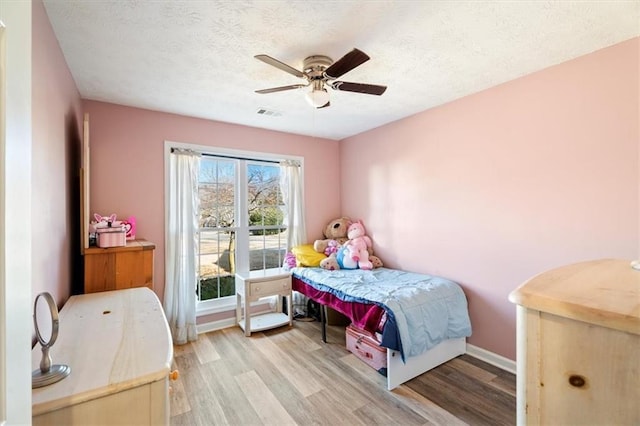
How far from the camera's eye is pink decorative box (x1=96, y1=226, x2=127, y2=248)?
217cm

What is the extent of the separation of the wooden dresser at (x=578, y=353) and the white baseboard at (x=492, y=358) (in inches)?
89.6

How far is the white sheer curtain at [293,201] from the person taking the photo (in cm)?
385

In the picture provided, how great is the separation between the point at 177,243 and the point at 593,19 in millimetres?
3666

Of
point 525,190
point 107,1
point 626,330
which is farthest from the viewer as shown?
point 525,190

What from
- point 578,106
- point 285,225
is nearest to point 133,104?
point 285,225

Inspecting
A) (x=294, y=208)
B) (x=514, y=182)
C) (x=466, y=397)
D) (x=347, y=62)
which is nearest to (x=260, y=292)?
(x=294, y=208)

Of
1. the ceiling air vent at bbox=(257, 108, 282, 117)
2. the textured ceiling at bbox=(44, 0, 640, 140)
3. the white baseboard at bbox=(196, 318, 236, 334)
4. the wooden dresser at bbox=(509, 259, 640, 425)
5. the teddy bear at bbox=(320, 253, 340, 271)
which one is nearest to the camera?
the wooden dresser at bbox=(509, 259, 640, 425)

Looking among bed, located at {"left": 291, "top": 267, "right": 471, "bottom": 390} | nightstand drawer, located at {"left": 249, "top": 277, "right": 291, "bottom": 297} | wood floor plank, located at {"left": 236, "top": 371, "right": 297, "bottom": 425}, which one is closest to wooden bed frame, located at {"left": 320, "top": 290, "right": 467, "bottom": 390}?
bed, located at {"left": 291, "top": 267, "right": 471, "bottom": 390}

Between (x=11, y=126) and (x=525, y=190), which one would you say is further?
(x=525, y=190)

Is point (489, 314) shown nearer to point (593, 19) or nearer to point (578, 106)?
point (578, 106)

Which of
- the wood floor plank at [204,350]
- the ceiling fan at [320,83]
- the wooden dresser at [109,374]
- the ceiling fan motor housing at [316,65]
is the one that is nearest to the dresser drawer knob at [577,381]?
the wooden dresser at [109,374]

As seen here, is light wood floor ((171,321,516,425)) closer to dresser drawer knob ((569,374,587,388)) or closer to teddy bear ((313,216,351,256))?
teddy bear ((313,216,351,256))

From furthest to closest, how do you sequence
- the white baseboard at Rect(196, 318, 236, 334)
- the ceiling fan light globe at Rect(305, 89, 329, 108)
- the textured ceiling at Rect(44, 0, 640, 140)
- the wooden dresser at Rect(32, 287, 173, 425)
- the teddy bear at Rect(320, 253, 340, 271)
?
1. the teddy bear at Rect(320, 253, 340, 271)
2. the white baseboard at Rect(196, 318, 236, 334)
3. the ceiling fan light globe at Rect(305, 89, 329, 108)
4. the textured ceiling at Rect(44, 0, 640, 140)
5. the wooden dresser at Rect(32, 287, 173, 425)

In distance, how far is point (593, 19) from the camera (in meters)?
1.64
